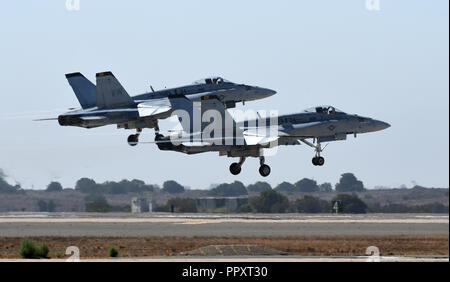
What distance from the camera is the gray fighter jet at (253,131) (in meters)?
68.3

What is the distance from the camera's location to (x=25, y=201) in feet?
478

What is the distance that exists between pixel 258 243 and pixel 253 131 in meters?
21.6

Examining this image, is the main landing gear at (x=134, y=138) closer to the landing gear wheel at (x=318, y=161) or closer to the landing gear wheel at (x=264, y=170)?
the landing gear wheel at (x=264, y=170)

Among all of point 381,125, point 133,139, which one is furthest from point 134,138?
point 381,125

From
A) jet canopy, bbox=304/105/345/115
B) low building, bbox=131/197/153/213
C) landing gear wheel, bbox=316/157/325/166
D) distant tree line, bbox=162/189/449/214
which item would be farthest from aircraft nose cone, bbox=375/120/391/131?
low building, bbox=131/197/153/213

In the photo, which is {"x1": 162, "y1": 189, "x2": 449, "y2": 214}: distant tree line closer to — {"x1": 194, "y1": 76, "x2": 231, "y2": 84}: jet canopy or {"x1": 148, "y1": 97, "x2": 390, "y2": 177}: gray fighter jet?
{"x1": 148, "y1": 97, "x2": 390, "y2": 177}: gray fighter jet

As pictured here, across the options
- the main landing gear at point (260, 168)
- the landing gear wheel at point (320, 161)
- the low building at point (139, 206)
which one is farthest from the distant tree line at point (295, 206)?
the main landing gear at point (260, 168)

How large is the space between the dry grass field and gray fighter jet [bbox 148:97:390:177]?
443 inches

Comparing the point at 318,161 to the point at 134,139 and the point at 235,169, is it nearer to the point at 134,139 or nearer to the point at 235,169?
the point at 235,169

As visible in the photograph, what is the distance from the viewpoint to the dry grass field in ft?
159

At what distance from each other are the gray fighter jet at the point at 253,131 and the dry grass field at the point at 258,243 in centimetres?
1125

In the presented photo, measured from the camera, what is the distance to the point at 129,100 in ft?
233
